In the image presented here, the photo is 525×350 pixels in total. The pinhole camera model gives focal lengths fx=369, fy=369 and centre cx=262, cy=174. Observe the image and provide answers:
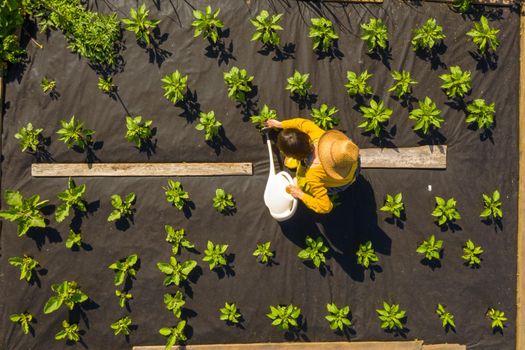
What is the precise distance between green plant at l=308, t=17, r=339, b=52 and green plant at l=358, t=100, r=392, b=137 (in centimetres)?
90

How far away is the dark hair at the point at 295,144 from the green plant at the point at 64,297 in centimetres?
296

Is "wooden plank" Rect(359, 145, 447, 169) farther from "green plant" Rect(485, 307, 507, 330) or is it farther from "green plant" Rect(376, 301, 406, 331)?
"green plant" Rect(485, 307, 507, 330)

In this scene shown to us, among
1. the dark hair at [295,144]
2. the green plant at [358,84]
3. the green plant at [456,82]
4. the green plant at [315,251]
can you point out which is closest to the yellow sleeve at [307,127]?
the dark hair at [295,144]

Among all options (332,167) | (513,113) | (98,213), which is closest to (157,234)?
(98,213)

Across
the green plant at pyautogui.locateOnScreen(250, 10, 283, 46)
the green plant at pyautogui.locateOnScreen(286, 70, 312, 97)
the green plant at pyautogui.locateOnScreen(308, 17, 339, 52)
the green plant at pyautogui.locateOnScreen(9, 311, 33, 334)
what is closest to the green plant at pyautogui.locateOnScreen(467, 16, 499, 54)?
the green plant at pyautogui.locateOnScreen(308, 17, 339, 52)

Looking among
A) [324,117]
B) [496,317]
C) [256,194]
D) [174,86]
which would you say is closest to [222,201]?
[256,194]

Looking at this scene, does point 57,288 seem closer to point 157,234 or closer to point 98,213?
point 98,213

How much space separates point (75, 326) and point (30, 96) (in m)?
2.77

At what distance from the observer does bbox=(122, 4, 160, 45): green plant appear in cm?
436

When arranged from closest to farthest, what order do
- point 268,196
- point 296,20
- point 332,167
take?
point 332,167, point 268,196, point 296,20

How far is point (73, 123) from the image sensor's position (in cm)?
435

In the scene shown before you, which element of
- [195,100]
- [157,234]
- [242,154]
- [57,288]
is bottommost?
[57,288]

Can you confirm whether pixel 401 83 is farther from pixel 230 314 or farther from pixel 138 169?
pixel 230 314

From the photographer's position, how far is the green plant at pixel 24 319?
425cm
